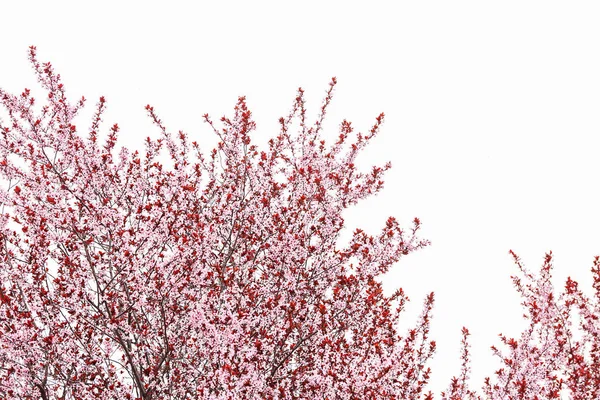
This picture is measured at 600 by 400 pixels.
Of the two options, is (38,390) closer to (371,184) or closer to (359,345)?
(359,345)

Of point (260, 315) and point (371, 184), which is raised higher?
point (371, 184)

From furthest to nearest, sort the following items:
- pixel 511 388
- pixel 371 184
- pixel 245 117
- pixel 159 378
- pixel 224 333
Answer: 1. pixel 245 117
2. pixel 371 184
3. pixel 159 378
4. pixel 511 388
5. pixel 224 333

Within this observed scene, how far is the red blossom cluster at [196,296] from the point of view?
5.96 meters

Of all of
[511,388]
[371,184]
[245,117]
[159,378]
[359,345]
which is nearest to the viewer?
[511,388]

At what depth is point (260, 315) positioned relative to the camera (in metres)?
6.41

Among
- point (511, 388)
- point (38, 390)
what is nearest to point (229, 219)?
point (38, 390)

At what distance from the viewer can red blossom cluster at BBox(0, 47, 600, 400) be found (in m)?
5.96

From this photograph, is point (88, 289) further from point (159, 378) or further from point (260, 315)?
point (260, 315)

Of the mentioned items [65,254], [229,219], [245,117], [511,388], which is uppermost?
[245,117]

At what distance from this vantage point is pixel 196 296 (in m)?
6.64

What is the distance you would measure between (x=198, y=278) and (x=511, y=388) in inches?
154

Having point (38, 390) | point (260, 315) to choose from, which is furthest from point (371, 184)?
point (38, 390)

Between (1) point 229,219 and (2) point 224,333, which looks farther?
(1) point 229,219

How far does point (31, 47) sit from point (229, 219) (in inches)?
157
